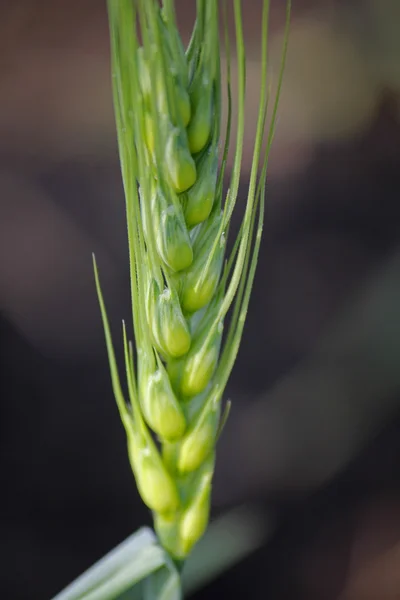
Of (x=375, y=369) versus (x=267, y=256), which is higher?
(x=267, y=256)

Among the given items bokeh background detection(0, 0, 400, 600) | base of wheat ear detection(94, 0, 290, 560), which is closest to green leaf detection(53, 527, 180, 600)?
base of wheat ear detection(94, 0, 290, 560)

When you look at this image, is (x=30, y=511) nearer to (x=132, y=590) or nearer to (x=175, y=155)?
(x=132, y=590)

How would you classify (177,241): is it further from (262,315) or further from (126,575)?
(262,315)

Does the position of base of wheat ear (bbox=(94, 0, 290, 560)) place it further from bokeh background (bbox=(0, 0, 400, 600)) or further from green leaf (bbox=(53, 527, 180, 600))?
bokeh background (bbox=(0, 0, 400, 600))

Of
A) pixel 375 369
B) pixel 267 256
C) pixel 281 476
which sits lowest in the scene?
pixel 281 476

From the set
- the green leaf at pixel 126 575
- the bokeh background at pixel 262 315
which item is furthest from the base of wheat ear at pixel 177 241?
the bokeh background at pixel 262 315

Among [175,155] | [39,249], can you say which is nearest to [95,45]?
[39,249]

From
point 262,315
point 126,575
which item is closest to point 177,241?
point 126,575
